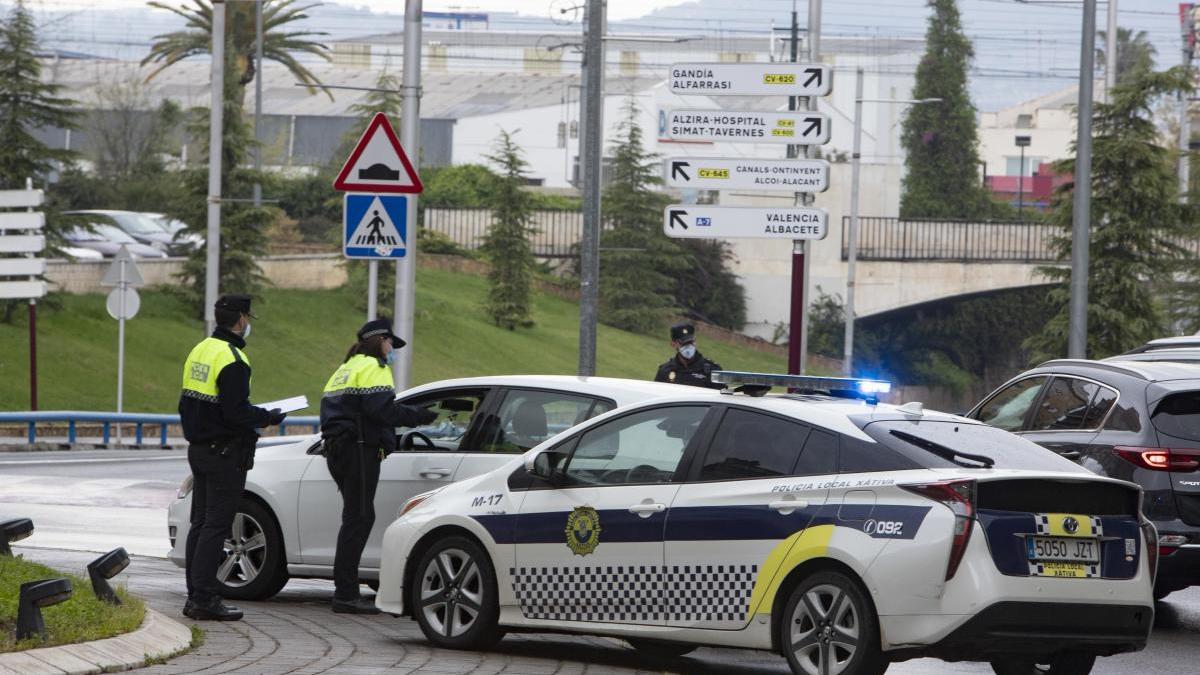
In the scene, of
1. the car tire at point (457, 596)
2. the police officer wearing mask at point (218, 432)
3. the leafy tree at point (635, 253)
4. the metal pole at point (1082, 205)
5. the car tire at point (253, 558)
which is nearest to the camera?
the car tire at point (457, 596)

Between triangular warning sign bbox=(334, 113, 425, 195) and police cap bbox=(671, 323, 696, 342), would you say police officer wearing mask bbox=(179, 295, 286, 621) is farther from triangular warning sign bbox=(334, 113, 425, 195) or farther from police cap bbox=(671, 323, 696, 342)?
police cap bbox=(671, 323, 696, 342)

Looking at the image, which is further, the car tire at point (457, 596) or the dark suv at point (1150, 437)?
the dark suv at point (1150, 437)

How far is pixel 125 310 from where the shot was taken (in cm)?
3359

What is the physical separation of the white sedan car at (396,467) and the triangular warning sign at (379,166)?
2.45 meters

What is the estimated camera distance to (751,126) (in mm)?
17469

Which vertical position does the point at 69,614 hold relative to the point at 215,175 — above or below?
below

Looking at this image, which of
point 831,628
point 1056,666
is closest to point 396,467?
point 831,628

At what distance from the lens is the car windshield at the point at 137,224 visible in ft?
191

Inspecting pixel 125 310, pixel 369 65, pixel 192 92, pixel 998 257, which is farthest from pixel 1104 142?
pixel 369 65

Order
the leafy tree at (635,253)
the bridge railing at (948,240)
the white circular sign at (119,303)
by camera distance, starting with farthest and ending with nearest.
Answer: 1. the bridge railing at (948,240)
2. the leafy tree at (635,253)
3. the white circular sign at (119,303)

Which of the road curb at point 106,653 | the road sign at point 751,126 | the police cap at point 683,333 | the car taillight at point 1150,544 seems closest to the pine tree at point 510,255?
the road sign at point 751,126

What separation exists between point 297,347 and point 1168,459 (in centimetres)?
3957

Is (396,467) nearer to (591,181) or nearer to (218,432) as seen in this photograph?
(218,432)

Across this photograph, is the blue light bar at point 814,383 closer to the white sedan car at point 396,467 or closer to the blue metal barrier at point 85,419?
the white sedan car at point 396,467
